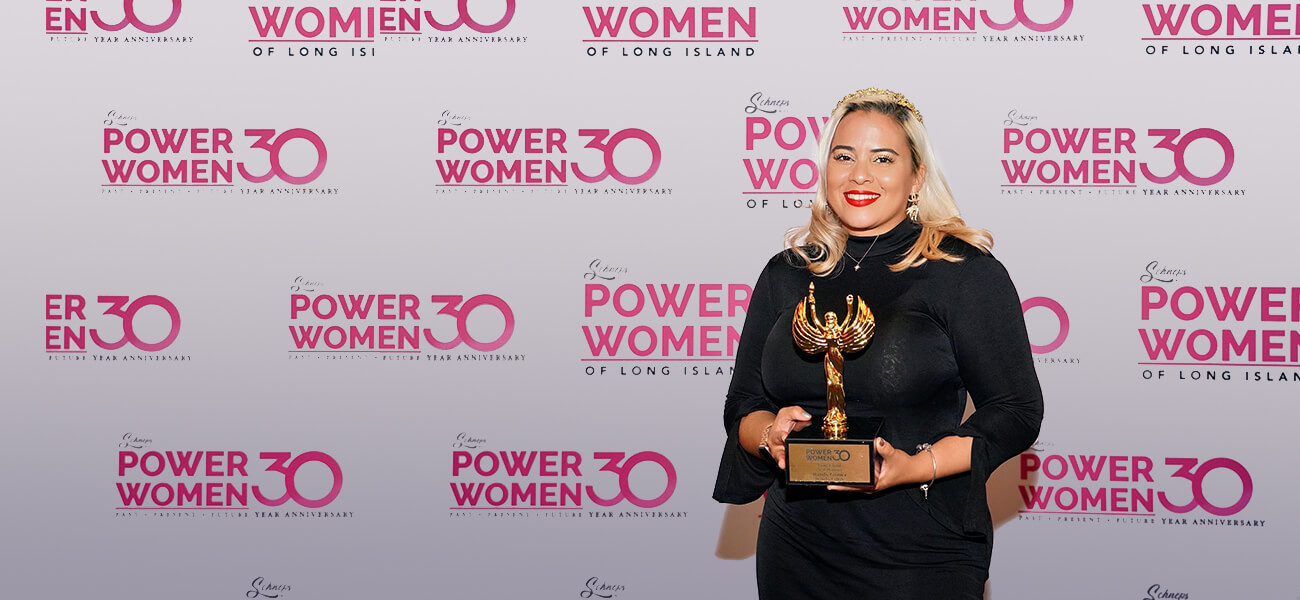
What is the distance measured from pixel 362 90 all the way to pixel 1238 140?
2.66 meters

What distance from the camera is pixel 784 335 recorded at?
82.2 inches

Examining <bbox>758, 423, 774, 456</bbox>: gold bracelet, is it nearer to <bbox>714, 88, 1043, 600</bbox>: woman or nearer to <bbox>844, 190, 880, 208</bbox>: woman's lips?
<bbox>714, 88, 1043, 600</bbox>: woman

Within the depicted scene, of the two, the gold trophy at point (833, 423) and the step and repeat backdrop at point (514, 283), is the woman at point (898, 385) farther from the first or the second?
the step and repeat backdrop at point (514, 283)

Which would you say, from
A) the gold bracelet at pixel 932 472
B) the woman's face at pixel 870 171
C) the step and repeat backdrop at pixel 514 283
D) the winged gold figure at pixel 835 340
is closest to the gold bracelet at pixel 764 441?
the winged gold figure at pixel 835 340

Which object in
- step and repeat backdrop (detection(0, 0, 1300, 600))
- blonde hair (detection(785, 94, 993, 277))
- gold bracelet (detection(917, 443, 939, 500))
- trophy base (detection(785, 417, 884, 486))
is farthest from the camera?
step and repeat backdrop (detection(0, 0, 1300, 600))

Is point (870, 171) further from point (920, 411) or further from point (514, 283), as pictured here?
point (514, 283)

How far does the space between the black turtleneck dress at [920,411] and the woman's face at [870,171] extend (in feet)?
0.32

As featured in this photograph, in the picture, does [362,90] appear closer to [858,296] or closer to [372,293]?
[372,293]

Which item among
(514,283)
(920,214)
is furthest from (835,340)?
(514,283)

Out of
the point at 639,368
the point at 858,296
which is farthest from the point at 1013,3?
the point at 858,296

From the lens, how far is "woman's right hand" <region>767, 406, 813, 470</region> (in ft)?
6.39

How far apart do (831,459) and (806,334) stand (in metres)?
0.24

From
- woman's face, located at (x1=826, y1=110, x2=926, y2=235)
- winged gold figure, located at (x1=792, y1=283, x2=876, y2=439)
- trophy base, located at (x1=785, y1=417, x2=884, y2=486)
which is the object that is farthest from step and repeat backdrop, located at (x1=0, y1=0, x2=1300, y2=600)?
trophy base, located at (x1=785, y1=417, x2=884, y2=486)

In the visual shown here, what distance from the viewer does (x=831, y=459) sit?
1.82 meters
